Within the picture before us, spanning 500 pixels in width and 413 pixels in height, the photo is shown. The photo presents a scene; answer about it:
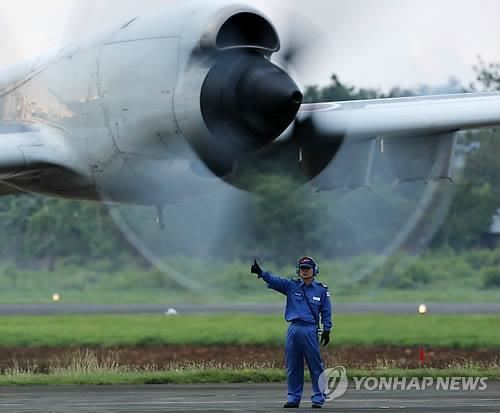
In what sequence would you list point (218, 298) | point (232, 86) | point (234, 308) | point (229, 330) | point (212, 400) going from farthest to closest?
point (218, 298) < point (234, 308) < point (229, 330) < point (232, 86) < point (212, 400)

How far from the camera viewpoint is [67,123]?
20281 millimetres

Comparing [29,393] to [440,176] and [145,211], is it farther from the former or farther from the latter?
[440,176]

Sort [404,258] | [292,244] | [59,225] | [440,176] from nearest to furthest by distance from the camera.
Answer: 1. [440,176]
2. [292,244]
3. [59,225]
4. [404,258]

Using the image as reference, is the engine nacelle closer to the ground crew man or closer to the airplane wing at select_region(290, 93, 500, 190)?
the airplane wing at select_region(290, 93, 500, 190)

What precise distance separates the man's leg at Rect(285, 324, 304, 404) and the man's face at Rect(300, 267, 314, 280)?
1.70ft

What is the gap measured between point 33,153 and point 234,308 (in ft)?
68.7

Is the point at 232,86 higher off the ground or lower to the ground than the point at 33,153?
higher

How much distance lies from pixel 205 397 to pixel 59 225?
1675cm

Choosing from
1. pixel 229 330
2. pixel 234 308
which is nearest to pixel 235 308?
pixel 234 308

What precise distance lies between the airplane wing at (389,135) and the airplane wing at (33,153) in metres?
2.94

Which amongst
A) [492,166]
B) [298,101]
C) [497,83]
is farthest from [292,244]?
[497,83]

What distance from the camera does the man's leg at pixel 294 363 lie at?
16516 mm

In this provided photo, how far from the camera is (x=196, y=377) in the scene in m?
20.9

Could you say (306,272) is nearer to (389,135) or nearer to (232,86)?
(232,86)
